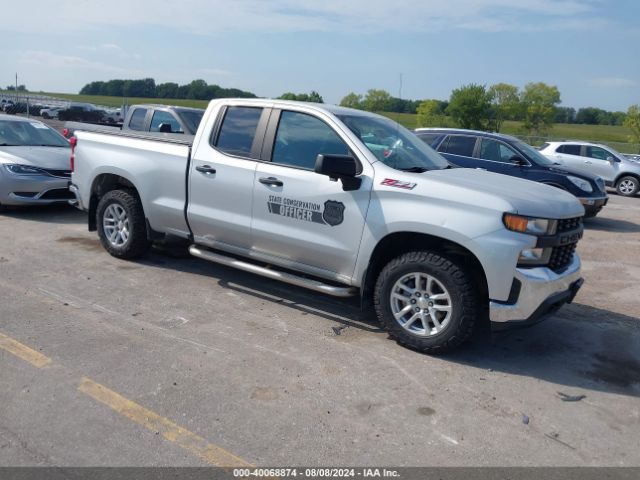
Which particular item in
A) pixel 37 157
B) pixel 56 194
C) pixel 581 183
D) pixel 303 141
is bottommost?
pixel 56 194

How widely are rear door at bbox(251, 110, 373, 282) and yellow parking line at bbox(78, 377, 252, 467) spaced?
2.09m

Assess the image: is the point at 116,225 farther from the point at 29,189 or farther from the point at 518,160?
the point at 518,160

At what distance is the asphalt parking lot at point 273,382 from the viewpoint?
11.3 ft

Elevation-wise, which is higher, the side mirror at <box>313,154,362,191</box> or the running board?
the side mirror at <box>313,154,362,191</box>

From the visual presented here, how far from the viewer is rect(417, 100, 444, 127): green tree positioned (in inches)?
2333

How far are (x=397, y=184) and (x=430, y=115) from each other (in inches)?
2352

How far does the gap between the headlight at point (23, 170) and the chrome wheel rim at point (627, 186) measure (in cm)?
1712

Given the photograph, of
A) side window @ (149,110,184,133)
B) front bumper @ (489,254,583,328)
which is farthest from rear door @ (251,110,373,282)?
side window @ (149,110,184,133)

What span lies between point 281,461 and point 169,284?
11.2 ft

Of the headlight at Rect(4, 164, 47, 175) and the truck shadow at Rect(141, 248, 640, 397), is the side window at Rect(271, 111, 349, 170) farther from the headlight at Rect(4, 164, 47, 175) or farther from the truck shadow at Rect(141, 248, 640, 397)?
the headlight at Rect(4, 164, 47, 175)

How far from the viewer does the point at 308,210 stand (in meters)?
5.30

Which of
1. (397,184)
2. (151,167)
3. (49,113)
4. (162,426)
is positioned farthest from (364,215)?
(49,113)

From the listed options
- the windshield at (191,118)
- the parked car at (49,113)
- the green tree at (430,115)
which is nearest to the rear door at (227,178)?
the windshield at (191,118)

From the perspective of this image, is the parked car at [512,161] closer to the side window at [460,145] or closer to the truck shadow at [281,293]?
the side window at [460,145]
